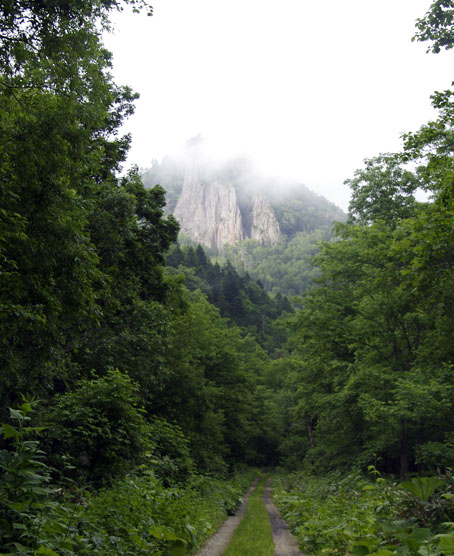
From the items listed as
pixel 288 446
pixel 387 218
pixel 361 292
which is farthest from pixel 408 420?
pixel 288 446

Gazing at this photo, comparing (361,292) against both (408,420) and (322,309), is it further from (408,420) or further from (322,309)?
(408,420)

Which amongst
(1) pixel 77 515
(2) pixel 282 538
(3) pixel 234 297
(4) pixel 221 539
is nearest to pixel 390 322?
(2) pixel 282 538

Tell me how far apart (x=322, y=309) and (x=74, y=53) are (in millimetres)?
15546

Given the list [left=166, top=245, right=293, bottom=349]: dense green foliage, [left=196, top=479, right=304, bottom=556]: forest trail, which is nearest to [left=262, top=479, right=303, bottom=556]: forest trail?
[left=196, top=479, right=304, bottom=556]: forest trail

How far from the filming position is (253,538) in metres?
10.4

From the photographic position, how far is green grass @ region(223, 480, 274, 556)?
28.2ft

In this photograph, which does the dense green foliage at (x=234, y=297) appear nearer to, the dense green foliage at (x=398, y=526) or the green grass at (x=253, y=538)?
the green grass at (x=253, y=538)

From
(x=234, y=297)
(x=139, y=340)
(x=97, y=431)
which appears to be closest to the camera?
(x=97, y=431)

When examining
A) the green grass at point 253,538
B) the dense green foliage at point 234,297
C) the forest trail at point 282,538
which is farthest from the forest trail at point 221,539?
the dense green foliage at point 234,297

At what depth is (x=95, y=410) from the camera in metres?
10.0

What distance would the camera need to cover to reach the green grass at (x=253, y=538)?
28.2 ft

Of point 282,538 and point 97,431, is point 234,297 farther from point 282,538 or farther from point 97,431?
point 97,431

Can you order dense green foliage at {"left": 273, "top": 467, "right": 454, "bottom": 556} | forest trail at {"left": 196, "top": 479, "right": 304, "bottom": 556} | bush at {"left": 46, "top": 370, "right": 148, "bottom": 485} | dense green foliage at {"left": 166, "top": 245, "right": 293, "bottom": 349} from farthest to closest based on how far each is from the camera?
dense green foliage at {"left": 166, "top": 245, "right": 293, "bottom": 349} → bush at {"left": 46, "top": 370, "right": 148, "bottom": 485} → forest trail at {"left": 196, "top": 479, "right": 304, "bottom": 556} → dense green foliage at {"left": 273, "top": 467, "right": 454, "bottom": 556}

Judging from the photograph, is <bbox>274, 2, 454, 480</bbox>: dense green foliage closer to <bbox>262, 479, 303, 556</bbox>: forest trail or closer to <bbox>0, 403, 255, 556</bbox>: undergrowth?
<bbox>262, 479, 303, 556</bbox>: forest trail
